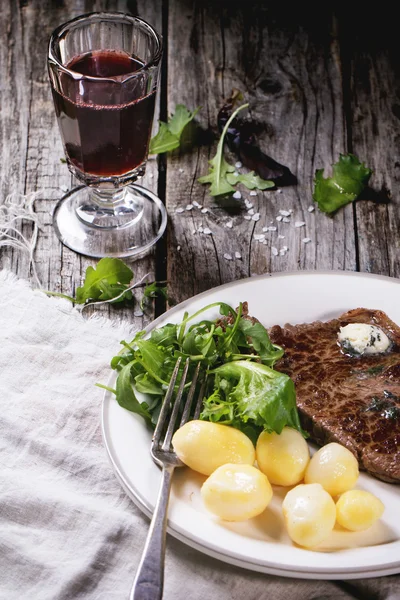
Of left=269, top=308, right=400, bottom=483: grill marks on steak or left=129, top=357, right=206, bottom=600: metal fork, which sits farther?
left=269, top=308, right=400, bottom=483: grill marks on steak

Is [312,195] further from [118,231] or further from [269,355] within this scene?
Answer: [269,355]

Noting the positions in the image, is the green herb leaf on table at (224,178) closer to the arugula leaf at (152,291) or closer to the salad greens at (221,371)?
the arugula leaf at (152,291)

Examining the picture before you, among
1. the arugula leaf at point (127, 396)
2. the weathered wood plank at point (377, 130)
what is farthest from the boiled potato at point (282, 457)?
the weathered wood plank at point (377, 130)

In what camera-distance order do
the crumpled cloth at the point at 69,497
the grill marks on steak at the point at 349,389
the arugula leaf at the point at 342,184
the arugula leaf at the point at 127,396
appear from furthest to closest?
1. the arugula leaf at the point at 342,184
2. the arugula leaf at the point at 127,396
3. the grill marks on steak at the point at 349,389
4. the crumpled cloth at the point at 69,497

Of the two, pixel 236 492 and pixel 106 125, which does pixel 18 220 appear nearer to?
pixel 106 125

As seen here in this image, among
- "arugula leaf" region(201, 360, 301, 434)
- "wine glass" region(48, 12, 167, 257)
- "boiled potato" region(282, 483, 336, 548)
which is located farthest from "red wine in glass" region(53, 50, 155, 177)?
"boiled potato" region(282, 483, 336, 548)

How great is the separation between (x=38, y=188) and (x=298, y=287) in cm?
131

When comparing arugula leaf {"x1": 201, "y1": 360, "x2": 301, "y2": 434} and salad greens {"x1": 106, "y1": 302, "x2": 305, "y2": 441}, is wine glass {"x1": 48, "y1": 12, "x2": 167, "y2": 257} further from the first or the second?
arugula leaf {"x1": 201, "y1": 360, "x2": 301, "y2": 434}

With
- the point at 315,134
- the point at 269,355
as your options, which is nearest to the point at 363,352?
the point at 269,355

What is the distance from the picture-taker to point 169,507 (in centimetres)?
215

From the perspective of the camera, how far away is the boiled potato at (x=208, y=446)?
2178 millimetres

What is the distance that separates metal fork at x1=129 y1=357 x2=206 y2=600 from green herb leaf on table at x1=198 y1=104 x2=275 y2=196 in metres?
1.24

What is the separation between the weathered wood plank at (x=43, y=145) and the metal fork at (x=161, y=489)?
0.67 metres

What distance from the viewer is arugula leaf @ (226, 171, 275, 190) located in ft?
11.5
